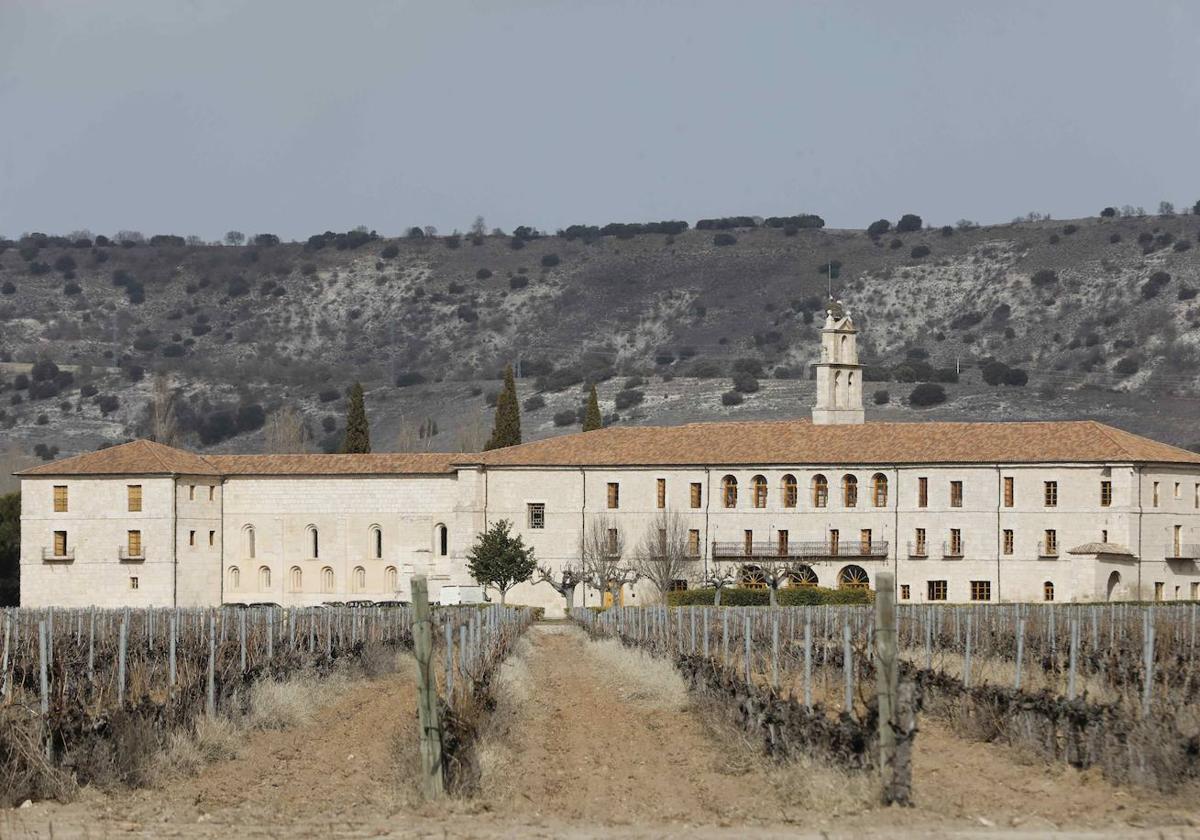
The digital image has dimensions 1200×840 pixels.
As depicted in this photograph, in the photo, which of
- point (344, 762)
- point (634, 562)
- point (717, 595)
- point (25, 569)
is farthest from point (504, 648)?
point (25, 569)

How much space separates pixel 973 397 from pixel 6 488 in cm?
5991

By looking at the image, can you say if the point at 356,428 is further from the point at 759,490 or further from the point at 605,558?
the point at 759,490

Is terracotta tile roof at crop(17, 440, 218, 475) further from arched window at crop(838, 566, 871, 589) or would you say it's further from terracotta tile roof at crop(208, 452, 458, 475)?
arched window at crop(838, 566, 871, 589)

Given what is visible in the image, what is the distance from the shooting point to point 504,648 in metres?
44.1

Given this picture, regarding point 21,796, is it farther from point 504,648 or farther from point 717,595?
point 717,595

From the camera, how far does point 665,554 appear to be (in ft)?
267

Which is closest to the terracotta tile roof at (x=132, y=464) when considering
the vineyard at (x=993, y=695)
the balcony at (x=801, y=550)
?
the balcony at (x=801, y=550)

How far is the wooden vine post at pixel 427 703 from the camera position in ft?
76.2

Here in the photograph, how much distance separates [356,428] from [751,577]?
21407 millimetres

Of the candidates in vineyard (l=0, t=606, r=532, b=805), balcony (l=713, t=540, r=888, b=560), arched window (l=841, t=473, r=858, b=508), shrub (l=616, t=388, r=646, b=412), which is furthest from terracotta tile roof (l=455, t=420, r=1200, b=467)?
shrub (l=616, t=388, r=646, b=412)

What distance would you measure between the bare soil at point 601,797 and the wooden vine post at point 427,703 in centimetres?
30

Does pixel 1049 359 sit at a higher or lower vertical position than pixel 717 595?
higher

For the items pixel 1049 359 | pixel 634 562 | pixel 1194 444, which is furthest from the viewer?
pixel 1049 359

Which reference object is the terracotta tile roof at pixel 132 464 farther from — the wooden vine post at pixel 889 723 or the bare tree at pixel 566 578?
the wooden vine post at pixel 889 723
